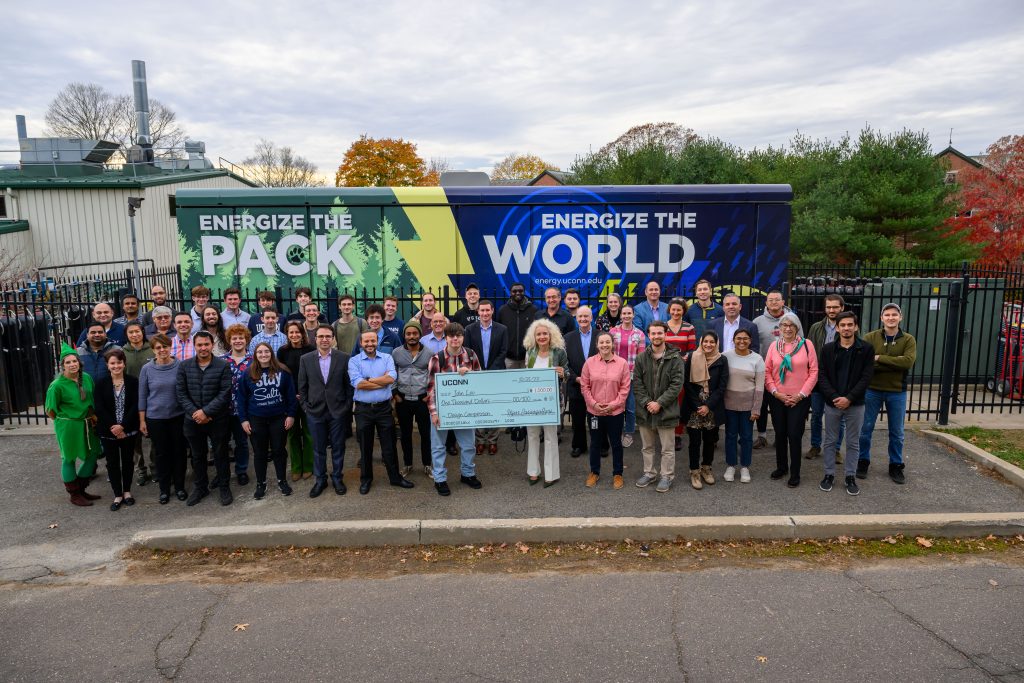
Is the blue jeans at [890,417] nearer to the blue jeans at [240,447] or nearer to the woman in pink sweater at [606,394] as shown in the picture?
the woman in pink sweater at [606,394]

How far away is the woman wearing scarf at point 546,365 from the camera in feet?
23.2

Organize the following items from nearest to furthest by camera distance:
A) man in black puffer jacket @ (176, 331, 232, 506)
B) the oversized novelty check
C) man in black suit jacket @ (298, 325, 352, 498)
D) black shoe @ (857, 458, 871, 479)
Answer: man in black puffer jacket @ (176, 331, 232, 506) < man in black suit jacket @ (298, 325, 352, 498) < the oversized novelty check < black shoe @ (857, 458, 871, 479)

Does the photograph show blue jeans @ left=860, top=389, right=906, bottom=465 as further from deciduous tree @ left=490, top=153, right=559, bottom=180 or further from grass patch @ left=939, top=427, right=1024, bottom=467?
deciduous tree @ left=490, top=153, right=559, bottom=180

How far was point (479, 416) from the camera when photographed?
6984 millimetres

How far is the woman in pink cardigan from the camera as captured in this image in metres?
6.83

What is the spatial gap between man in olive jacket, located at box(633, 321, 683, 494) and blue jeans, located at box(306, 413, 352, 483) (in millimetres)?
3127

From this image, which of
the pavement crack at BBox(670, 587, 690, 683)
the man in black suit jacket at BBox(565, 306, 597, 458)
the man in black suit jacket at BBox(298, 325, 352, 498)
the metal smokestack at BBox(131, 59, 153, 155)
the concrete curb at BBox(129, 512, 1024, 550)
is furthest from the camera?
the metal smokestack at BBox(131, 59, 153, 155)

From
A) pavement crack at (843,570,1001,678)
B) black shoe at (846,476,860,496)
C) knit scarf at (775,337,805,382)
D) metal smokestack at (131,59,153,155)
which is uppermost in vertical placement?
metal smokestack at (131,59,153,155)

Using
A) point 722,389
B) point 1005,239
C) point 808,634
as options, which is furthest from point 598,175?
point 808,634

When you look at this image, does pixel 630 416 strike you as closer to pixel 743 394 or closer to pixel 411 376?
pixel 743 394

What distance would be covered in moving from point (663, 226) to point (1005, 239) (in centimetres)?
2610

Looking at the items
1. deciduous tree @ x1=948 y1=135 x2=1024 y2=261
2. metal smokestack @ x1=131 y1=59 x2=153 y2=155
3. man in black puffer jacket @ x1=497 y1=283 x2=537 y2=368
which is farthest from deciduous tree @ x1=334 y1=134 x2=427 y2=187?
man in black puffer jacket @ x1=497 y1=283 x2=537 y2=368

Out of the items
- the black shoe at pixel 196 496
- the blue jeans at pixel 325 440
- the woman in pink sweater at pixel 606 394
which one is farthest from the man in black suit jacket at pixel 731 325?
the black shoe at pixel 196 496

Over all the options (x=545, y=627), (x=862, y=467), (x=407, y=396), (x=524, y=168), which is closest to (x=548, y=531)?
(x=545, y=627)
